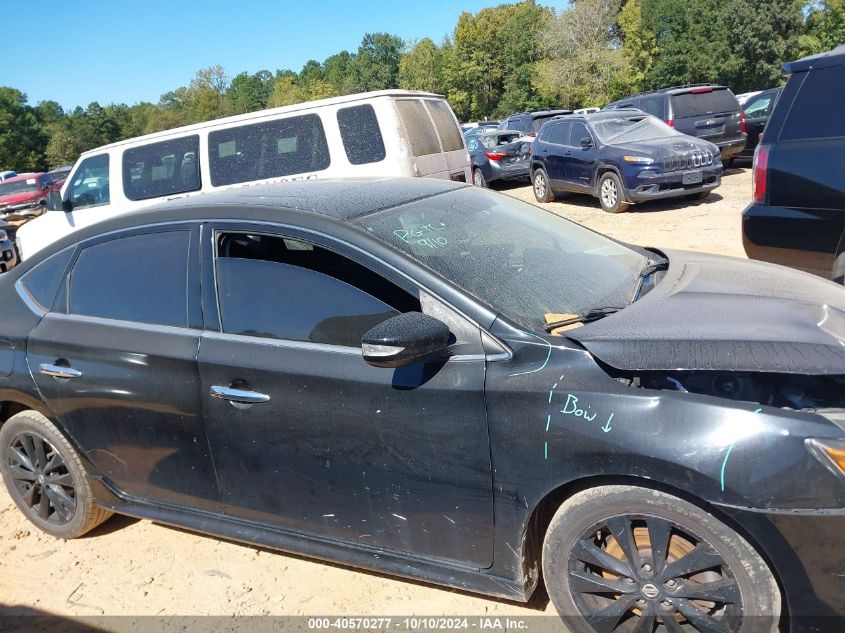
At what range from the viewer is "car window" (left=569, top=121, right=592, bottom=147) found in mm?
12102

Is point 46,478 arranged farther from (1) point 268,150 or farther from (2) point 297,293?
(1) point 268,150

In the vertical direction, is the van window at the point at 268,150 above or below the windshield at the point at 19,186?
above

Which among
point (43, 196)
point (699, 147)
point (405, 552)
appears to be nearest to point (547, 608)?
point (405, 552)

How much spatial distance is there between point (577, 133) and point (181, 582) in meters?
10.9

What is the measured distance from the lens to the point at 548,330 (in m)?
2.46

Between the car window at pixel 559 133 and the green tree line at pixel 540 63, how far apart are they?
36436 mm

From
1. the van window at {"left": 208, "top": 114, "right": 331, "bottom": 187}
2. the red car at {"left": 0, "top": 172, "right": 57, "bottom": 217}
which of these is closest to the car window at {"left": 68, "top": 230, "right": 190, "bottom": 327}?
the van window at {"left": 208, "top": 114, "right": 331, "bottom": 187}

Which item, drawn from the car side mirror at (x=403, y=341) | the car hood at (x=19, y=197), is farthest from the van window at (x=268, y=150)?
the car hood at (x=19, y=197)

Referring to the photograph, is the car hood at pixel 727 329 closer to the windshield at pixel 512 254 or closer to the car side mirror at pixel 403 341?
the windshield at pixel 512 254

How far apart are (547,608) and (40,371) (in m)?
2.56

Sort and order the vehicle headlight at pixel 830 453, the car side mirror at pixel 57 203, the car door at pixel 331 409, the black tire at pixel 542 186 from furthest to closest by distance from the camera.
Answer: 1. the black tire at pixel 542 186
2. the car side mirror at pixel 57 203
3. the car door at pixel 331 409
4. the vehicle headlight at pixel 830 453

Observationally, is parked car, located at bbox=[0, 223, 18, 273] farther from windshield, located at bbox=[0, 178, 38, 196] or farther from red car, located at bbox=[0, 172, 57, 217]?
windshield, located at bbox=[0, 178, 38, 196]

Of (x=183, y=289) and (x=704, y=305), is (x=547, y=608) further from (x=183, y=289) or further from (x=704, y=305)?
(x=183, y=289)

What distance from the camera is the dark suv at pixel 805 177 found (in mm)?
4246
